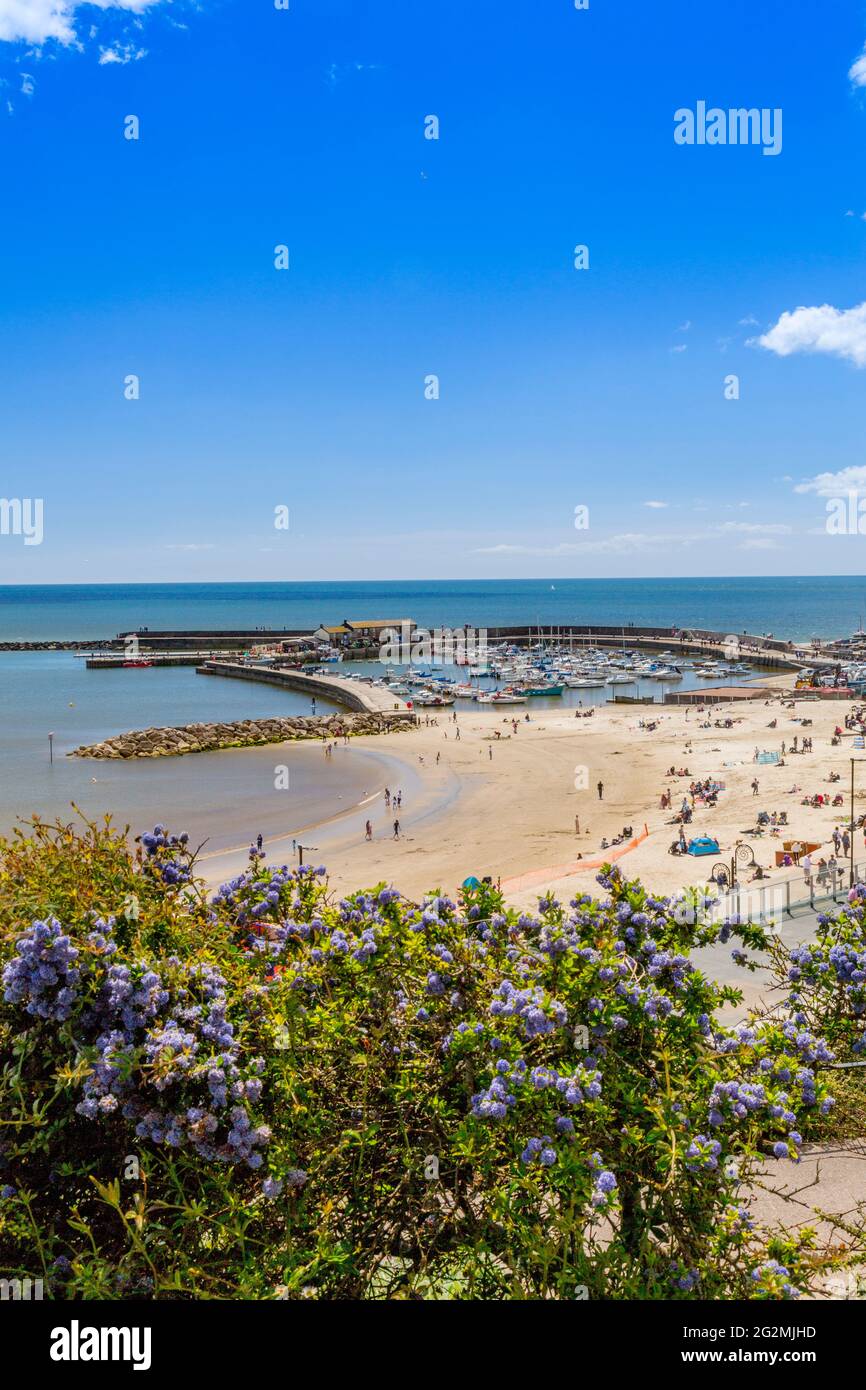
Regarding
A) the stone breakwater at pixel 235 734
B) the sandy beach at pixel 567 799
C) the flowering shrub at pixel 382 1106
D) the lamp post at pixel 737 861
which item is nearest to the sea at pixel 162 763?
the stone breakwater at pixel 235 734

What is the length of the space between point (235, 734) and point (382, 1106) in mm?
→ 48620

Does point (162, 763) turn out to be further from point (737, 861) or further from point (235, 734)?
point (737, 861)

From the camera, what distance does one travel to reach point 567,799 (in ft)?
115

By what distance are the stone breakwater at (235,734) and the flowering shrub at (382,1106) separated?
44270 mm

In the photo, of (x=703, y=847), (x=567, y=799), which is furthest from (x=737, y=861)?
(x=567, y=799)

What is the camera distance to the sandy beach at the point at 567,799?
24281 mm

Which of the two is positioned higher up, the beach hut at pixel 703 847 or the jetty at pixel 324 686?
the jetty at pixel 324 686

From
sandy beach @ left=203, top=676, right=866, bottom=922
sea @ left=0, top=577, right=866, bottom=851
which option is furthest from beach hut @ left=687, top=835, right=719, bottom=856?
sea @ left=0, top=577, right=866, bottom=851

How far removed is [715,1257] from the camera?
13.4 feet

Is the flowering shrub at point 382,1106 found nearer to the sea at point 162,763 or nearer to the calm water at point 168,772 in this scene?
the sea at point 162,763

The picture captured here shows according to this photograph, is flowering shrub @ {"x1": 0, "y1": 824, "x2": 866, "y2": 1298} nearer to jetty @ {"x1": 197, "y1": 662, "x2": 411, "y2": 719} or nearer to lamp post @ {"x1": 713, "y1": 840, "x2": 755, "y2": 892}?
lamp post @ {"x1": 713, "y1": 840, "x2": 755, "y2": 892}

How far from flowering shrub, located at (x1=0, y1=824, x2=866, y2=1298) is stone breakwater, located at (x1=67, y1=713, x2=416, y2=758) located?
145 ft
